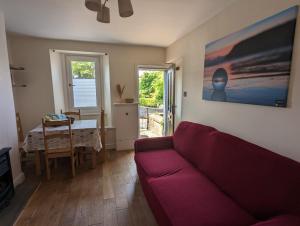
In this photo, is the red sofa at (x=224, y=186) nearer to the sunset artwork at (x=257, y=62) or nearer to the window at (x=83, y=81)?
the sunset artwork at (x=257, y=62)

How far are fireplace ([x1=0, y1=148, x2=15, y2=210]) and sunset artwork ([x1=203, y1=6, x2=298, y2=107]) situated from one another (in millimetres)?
2679

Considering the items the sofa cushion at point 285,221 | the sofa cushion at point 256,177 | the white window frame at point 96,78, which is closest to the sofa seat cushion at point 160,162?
the sofa cushion at point 256,177

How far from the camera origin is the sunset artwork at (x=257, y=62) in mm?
1365

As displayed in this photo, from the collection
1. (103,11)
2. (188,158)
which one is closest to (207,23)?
(103,11)

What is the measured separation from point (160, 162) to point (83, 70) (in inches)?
114

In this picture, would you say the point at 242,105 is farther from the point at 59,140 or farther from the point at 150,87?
the point at 150,87

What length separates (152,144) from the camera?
2523 millimetres

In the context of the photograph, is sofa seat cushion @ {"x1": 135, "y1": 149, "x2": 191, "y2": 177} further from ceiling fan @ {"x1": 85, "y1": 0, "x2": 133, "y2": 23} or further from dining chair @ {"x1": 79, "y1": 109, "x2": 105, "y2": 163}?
ceiling fan @ {"x1": 85, "y1": 0, "x2": 133, "y2": 23}

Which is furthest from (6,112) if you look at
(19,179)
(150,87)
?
(150,87)

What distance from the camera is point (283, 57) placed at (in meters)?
1.38

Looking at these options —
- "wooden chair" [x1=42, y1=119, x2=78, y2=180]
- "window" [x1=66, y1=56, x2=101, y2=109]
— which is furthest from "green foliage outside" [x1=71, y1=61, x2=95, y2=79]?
"wooden chair" [x1=42, y1=119, x2=78, y2=180]

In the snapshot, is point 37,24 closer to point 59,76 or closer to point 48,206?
point 59,76

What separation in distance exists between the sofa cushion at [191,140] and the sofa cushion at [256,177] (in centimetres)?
29

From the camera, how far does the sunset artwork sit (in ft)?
4.48
